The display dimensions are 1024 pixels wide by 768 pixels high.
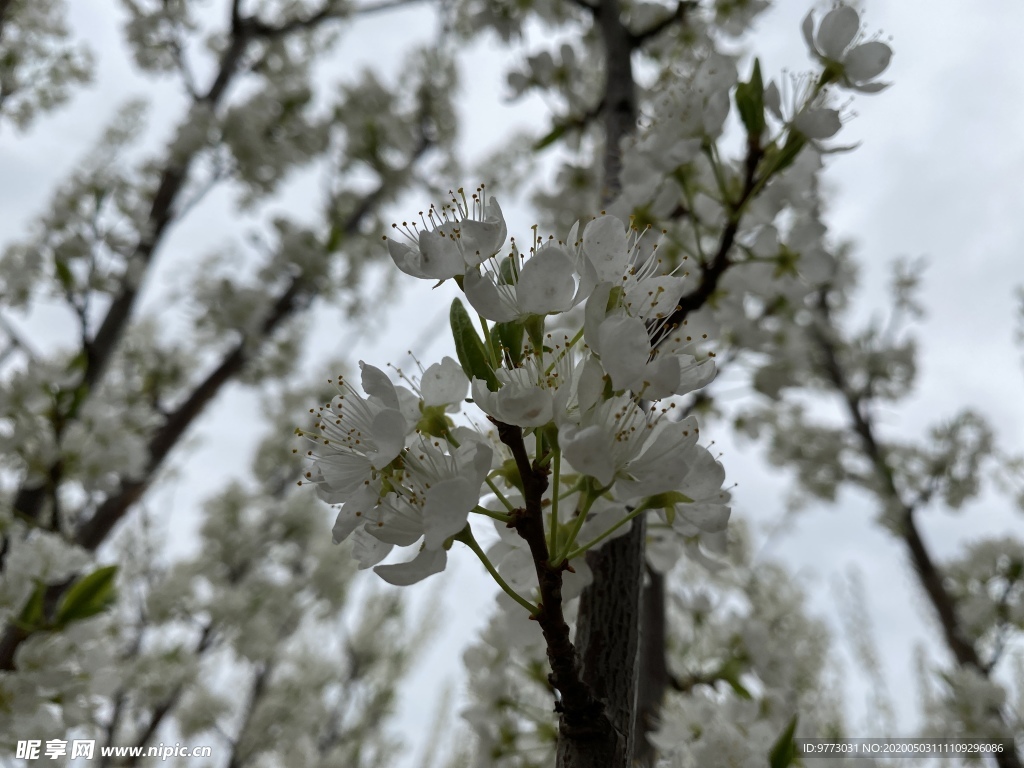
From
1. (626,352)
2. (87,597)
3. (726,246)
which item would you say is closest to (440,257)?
(626,352)

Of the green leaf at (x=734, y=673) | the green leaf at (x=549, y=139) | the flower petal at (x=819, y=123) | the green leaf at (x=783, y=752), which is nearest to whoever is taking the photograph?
the green leaf at (x=783, y=752)

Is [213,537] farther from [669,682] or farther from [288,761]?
[669,682]

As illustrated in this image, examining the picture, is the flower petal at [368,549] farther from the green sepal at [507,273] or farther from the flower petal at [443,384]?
the green sepal at [507,273]

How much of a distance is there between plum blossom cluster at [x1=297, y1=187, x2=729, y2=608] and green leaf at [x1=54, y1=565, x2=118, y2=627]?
3.61 feet

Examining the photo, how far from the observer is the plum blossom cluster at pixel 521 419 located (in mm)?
776

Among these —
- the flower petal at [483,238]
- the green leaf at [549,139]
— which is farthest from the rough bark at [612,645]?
the green leaf at [549,139]

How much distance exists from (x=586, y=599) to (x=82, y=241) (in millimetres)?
3091

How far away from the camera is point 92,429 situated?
100 inches

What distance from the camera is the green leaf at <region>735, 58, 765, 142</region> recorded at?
4.46 ft

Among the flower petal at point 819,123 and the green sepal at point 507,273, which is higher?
the flower petal at point 819,123

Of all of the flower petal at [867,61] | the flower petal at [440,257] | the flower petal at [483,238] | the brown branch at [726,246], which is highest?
the flower petal at [867,61]

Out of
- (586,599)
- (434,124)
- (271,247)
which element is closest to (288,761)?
(271,247)

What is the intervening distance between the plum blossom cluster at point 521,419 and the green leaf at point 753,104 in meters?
0.64

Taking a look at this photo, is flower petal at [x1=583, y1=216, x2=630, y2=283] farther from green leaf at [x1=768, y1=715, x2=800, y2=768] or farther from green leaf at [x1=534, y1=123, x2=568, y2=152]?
green leaf at [x1=534, y1=123, x2=568, y2=152]
